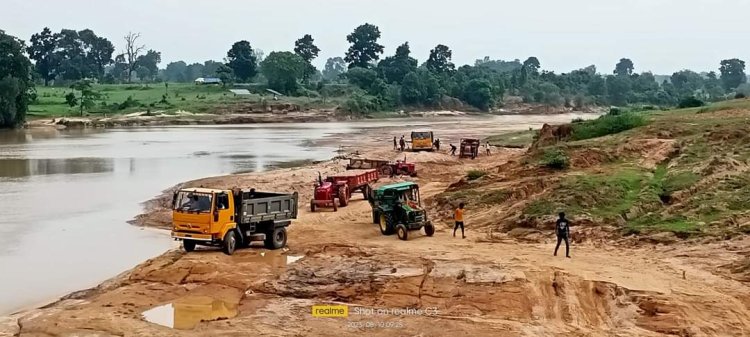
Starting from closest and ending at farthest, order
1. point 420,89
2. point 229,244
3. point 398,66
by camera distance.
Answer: point 229,244, point 420,89, point 398,66

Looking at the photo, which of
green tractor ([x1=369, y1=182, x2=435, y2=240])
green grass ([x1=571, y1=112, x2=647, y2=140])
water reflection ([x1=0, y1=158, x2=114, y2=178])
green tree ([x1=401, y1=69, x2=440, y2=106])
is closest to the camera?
green tractor ([x1=369, y1=182, x2=435, y2=240])

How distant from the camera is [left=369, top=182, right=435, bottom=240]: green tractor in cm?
2408

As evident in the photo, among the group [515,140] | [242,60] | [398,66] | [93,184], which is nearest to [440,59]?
[398,66]

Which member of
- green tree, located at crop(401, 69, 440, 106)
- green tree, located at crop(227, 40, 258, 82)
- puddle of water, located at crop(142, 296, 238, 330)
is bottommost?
puddle of water, located at crop(142, 296, 238, 330)

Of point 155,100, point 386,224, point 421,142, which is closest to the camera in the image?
point 386,224

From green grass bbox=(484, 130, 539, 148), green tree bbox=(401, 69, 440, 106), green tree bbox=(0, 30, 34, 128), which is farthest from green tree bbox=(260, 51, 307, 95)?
green grass bbox=(484, 130, 539, 148)

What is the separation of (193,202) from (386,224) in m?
6.52

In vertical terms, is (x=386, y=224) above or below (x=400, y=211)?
below

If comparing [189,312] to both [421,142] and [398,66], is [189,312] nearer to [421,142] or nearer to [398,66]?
[421,142]

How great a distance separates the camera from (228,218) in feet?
71.3

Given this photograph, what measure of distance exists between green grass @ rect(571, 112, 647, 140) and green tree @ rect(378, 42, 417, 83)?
113574 millimetres

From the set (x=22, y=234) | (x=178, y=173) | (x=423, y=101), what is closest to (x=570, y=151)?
(x=22, y=234)

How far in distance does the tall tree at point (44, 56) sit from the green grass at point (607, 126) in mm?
144144

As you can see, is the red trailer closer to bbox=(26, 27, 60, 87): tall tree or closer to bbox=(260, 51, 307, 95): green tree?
bbox=(260, 51, 307, 95): green tree
